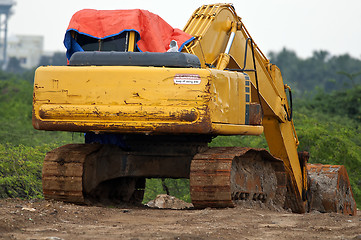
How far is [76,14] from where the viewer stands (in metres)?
9.15

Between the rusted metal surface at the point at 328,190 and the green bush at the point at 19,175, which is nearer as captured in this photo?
the green bush at the point at 19,175

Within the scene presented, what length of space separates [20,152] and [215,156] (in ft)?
17.7

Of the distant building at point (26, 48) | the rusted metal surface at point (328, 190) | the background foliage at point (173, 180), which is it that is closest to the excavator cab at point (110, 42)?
the background foliage at point (173, 180)

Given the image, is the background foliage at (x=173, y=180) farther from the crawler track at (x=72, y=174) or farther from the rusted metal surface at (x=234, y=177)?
the rusted metal surface at (x=234, y=177)

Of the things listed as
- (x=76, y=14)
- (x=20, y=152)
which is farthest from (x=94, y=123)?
(x=20, y=152)

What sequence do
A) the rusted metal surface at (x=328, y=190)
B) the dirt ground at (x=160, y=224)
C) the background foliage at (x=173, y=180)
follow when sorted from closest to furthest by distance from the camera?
1. the dirt ground at (x=160, y=224)
2. the background foliage at (x=173, y=180)
3. the rusted metal surface at (x=328, y=190)

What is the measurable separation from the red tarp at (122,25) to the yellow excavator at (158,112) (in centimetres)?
3

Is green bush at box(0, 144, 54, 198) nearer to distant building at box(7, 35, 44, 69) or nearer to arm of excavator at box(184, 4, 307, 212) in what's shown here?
arm of excavator at box(184, 4, 307, 212)

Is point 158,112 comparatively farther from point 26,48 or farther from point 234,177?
point 26,48

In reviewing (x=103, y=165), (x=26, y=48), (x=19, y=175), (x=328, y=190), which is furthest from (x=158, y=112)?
(x=26, y=48)

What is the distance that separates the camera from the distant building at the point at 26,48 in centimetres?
13312

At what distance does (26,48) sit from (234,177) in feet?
436

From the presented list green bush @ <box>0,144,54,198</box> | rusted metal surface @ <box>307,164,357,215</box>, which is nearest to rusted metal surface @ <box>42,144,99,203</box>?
green bush @ <box>0,144,54,198</box>

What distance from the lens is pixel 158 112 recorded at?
793 cm
